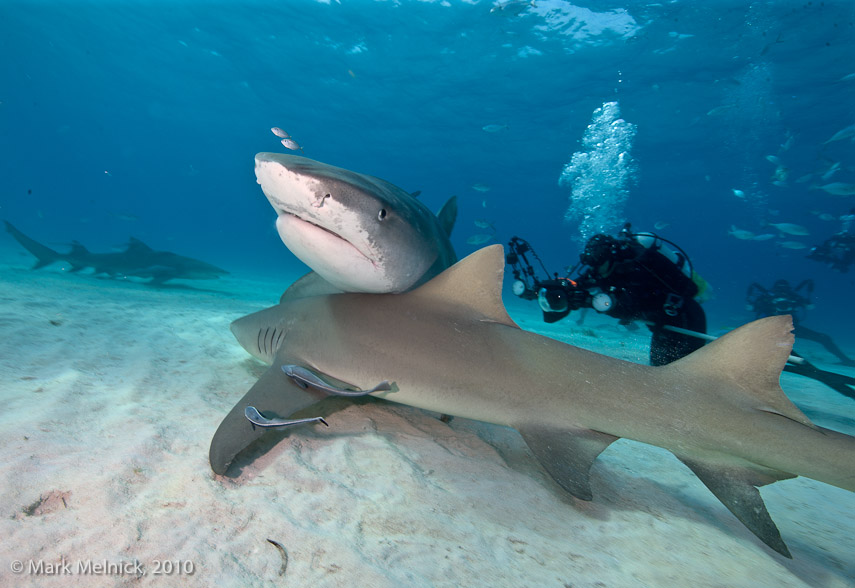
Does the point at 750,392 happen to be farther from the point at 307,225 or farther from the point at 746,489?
the point at 307,225

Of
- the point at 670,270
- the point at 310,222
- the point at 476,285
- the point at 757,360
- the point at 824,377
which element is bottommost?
the point at 310,222

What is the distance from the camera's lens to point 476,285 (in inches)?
97.7

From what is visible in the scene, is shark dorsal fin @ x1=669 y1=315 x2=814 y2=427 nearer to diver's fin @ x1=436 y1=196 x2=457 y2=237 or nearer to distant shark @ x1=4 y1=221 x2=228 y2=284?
diver's fin @ x1=436 y1=196 x2=457 y2=237

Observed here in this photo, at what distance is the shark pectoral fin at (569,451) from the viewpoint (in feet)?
Result: 6.50

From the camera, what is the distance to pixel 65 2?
3441 centimetres

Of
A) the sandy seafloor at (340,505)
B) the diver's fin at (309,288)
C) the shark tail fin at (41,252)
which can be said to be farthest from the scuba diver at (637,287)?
the shark tail fin at (41,252)

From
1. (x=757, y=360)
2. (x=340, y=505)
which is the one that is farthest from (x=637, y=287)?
(x=340, y=505)

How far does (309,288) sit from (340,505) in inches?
82.8

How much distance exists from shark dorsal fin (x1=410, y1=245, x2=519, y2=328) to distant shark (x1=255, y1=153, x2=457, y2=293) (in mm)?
212

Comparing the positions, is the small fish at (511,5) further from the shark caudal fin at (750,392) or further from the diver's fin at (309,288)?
the shark caudal fin at (750,392)

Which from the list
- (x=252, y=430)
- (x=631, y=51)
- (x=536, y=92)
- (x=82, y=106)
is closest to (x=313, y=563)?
(x=252, y=430)

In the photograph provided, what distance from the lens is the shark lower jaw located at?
212 cm

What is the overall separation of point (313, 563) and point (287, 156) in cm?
188

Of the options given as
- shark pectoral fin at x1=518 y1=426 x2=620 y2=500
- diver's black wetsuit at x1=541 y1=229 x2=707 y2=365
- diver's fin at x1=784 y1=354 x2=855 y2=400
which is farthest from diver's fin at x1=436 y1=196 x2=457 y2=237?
diver's fin at x1=784 y1=354 x2=855 y2=400
